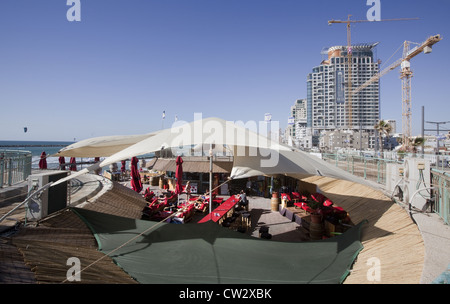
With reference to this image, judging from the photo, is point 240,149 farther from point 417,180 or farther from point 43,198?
point 43,198

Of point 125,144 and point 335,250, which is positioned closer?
point 335,250

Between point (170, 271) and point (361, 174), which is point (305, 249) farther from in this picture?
point (361, 174)

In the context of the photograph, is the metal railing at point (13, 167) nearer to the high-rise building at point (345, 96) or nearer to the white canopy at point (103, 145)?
the white canopy at point (103, 145)

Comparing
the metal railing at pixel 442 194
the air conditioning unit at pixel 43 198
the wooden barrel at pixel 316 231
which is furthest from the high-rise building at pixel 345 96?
the air conditioning unit at pixel 43 198

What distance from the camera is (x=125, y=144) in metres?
8.23

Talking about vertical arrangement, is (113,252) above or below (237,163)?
below

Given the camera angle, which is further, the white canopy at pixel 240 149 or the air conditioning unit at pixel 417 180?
the air conditioning unit at pixel 417 180

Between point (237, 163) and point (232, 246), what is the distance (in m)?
3.61

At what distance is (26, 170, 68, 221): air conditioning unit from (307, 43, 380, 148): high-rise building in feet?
553

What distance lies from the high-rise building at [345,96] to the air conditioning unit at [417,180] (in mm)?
163377

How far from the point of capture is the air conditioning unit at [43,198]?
507 cm

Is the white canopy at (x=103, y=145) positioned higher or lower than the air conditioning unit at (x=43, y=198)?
higher

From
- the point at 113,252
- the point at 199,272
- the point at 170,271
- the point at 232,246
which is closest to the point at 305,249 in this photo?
the point at 232,246
